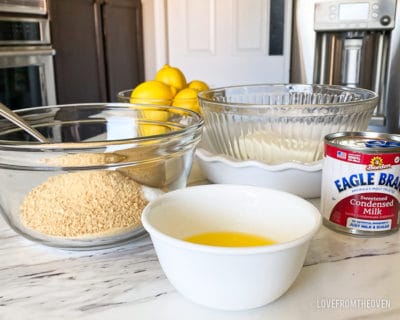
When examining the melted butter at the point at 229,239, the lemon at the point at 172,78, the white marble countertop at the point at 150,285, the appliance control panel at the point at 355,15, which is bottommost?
the white marble countertop at the point at 150,285

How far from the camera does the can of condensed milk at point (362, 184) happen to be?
0.51m

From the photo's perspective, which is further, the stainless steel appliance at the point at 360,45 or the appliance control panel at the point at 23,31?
the stainless steel appliance at the point at 360,45

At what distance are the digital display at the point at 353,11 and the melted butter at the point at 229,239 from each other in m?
1.91

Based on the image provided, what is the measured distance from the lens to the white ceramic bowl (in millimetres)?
371

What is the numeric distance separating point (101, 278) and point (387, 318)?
28 cm

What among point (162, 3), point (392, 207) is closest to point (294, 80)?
point (162, 3)

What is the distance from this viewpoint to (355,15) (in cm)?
209

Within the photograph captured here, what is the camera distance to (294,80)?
249 centimetres

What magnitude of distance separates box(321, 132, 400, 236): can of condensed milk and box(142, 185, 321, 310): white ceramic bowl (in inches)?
3.6

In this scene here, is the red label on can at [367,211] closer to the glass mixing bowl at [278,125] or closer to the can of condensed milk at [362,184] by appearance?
the can of condensed milk at [362,184]

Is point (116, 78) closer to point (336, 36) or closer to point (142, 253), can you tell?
→ point (336, 36)


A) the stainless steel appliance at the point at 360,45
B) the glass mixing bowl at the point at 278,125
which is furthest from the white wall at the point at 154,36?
the glass mixing bowl at the point at 278,125

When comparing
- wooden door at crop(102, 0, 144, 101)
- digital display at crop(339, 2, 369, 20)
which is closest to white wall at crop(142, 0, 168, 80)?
wooden door at crop(102, 0, 144, 101)

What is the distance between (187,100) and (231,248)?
550mm
